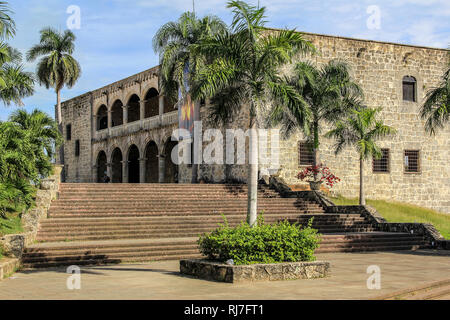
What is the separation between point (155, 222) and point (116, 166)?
955 inches

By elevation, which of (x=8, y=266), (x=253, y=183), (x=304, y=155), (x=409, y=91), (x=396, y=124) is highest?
(x=409, y=91)

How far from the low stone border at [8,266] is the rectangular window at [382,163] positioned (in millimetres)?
20486

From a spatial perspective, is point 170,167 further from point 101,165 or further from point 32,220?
point 32,220

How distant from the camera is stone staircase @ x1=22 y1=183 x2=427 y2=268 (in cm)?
1459

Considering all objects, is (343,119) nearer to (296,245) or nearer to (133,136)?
(296,245)

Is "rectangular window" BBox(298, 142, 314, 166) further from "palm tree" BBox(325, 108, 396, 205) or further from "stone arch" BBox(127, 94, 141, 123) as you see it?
"stone arch" BBox(127, 94, 141, 123)

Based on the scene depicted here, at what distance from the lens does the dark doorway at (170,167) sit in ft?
116

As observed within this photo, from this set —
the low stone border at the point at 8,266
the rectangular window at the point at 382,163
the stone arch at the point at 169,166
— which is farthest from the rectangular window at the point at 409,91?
the low stone border at the point at 8,266

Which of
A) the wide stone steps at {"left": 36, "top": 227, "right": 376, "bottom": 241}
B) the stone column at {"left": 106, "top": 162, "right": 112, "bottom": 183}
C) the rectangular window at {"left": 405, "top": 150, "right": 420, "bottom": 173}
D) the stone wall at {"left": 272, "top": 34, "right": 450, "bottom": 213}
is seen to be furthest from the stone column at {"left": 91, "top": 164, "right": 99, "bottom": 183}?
the wide stone steps at {"left": 36, "top": 227, "right": 376, "bottom": 241}

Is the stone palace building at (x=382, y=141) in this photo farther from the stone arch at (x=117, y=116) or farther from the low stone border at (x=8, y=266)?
the low stone border at (x=8, y=266)

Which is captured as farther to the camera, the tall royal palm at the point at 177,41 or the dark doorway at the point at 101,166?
the dark doorway at the point at 101,166

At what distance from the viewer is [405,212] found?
27562 millimetres

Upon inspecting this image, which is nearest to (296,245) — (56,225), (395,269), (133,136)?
(395,269)

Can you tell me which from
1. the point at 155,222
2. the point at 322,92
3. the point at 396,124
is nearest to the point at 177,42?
the point at 322,92
